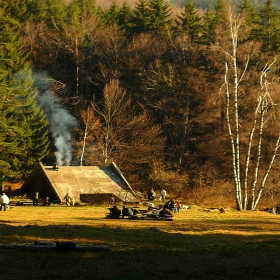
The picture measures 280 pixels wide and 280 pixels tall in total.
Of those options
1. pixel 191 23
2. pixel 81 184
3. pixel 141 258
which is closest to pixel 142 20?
pixel 191 23

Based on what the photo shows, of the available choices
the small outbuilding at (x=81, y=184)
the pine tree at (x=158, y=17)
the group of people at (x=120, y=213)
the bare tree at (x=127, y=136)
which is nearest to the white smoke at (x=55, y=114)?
the bare tree at (x=127, y=136)

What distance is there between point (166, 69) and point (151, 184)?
17349mm

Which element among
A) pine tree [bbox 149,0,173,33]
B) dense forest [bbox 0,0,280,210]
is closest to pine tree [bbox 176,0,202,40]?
dense forest [bbox 0,0,280,210]

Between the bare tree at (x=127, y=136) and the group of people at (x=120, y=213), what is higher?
the bare tree at (x=127, y=136)

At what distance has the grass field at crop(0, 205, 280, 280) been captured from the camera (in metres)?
14.9

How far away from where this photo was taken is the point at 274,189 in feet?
171

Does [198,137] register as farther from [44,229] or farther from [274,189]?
[44,229]

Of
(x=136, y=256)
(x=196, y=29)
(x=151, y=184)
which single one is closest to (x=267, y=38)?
(x=196, y=29)

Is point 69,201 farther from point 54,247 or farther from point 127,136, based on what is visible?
point 54,247

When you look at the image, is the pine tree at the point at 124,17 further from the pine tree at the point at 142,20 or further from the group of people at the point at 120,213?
the group of people at the point at 120,213

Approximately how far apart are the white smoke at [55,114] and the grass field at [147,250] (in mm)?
34620

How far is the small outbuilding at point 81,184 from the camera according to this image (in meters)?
45.7

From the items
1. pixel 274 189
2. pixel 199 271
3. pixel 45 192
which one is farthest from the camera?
pixel 274 189

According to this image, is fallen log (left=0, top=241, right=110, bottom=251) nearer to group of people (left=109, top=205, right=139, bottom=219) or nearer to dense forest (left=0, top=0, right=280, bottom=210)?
group of people (left=109, top=205, right=139, bottom=219)
